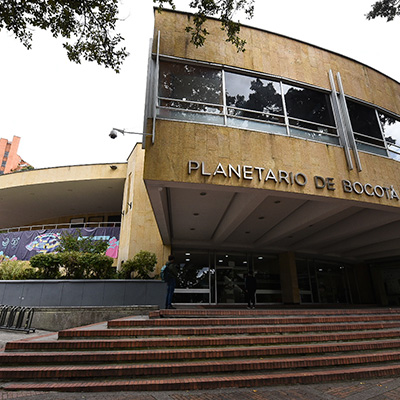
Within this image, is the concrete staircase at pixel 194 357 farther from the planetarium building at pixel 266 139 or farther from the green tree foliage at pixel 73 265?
the green tree foliage at pixel 73 265

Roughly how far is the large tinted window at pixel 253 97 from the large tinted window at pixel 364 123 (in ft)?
9.70

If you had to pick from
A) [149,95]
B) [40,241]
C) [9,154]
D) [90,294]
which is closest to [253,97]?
[149,95]

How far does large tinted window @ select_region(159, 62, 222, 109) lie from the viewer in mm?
7641

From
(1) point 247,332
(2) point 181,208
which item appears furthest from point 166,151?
(1) point 247,332

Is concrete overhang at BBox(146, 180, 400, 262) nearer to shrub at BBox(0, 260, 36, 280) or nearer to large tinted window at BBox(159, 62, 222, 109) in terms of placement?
large tinted window at BBox(159, 62, 222, 109)

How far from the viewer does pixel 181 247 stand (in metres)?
13.6

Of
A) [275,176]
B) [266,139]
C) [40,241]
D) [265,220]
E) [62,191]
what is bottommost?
[265,220]

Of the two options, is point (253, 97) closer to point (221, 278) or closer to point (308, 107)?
point (308, 107)

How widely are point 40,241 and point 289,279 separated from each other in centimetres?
1611

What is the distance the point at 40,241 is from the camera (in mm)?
17375

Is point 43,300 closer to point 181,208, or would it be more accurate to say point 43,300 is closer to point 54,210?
point 181,208

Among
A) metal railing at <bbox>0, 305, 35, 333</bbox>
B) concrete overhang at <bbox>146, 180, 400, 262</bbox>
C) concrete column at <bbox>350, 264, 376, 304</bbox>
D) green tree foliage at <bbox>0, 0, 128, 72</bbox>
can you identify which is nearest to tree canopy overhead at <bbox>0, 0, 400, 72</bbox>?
green tree foliage at <bbox>0, 0, 128, 72</bbox>

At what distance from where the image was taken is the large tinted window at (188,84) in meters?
7.64

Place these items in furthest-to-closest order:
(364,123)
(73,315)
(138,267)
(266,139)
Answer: (138,267), (364,123), (73,315), (266,139)
